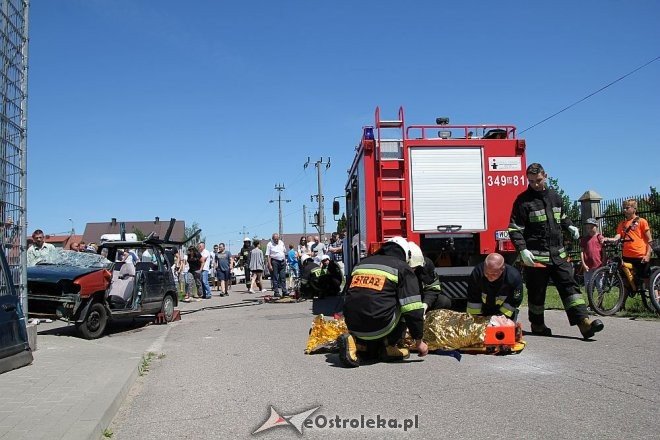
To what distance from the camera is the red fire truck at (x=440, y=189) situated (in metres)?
10.2

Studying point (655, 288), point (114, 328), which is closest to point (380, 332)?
point (655, 288)

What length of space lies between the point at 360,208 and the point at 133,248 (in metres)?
4.68

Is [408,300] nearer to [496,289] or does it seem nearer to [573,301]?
[496,289]

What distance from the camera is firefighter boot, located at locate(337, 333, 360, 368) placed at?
6289 millimetres

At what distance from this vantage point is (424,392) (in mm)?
5262

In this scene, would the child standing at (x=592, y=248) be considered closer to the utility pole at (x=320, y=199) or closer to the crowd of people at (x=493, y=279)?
the crowd of people at (x=493, y=279)

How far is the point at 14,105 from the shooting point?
7750mm

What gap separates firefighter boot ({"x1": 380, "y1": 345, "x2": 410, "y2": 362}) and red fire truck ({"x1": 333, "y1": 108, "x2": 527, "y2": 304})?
3.59 meters

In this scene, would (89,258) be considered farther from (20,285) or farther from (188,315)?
(188,315)

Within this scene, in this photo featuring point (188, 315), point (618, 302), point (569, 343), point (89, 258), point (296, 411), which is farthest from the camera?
point (188, 315)

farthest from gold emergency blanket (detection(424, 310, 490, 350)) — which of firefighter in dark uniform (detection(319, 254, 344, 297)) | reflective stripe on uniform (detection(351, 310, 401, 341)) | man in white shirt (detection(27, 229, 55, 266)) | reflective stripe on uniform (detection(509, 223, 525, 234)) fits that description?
firefighter in dark uniform (detection(319, 254, 344, 297))

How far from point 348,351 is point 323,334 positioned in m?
1.20

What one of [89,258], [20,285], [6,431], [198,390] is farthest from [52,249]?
[6,431]

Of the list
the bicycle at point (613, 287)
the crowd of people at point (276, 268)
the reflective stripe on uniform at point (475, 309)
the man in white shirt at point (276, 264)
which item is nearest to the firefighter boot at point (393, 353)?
the reflective stripe on uniform at point (475, 309)
